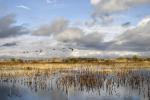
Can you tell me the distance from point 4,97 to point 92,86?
8060 mm

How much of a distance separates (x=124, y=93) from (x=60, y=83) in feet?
24.2

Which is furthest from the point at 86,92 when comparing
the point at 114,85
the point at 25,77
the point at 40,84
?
the point at 25,77

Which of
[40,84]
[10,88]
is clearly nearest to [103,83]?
[40,84]

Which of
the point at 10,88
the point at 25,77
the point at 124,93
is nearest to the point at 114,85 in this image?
the point at 124,93

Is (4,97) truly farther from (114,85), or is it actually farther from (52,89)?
(114,85)

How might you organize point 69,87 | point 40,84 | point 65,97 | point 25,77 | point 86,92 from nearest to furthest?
point 65,97, point 86,92, point 69,87, point 40,84, point 25,77

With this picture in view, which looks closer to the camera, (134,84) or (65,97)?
(65,97)

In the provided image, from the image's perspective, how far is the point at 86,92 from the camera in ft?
86.2

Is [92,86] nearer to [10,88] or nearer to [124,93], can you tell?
[124,93]

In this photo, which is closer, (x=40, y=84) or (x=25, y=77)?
(x=40, y=84)

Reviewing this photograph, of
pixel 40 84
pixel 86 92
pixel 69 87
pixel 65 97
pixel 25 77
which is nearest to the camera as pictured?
pixel 65 97

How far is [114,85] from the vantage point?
29375 mm

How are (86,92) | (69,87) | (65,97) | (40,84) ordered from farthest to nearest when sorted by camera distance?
(40,84), (69,87), (86,92), (65,97)

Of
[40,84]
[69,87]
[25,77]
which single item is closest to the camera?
[69,87]
